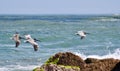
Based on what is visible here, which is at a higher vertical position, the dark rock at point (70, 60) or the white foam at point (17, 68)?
the dark rock at point (70, 60)

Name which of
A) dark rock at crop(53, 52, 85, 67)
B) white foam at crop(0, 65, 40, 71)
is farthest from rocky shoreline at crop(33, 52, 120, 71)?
white foam at crop(0, 65, 40, 71)

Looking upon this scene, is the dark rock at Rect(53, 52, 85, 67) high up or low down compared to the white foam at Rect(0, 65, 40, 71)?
up

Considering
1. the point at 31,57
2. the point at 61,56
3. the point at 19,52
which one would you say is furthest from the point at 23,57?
the point at 61,56

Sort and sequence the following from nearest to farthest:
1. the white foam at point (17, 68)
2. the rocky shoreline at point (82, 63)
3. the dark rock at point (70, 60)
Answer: the rocky shoreline at point (82, 63)
the dark rock at point (70, 60)
the white foam at point (17, 68)

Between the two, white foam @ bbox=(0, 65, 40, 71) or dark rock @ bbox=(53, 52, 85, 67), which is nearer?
dark rock @ bbox=(53, 52, 85, 67)

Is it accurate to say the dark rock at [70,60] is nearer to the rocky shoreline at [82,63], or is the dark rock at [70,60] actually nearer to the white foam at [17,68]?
the rocky shoreline at [82,63]

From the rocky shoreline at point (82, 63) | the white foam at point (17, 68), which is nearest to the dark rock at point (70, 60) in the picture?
the rocky shoreline at point (82, 63)

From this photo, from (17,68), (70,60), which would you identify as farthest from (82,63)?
(17,68)

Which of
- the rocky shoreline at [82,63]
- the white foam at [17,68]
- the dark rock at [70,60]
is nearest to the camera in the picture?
the rocky shoreline at [82,63]

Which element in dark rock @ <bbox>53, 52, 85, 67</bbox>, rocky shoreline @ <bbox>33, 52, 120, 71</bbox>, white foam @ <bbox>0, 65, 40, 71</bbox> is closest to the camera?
rocky shoreline @ <bbox>33, 52, 120, 71</bbox>

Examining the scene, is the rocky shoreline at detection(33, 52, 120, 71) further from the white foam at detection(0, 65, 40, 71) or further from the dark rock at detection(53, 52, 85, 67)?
the white foam at detection(0, 65, 40, 71)

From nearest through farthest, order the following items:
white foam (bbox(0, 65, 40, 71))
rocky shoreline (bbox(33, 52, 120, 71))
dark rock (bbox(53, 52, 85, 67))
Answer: rocky shoreline (bbox(33, 52, 120, 71)) < dark rock (bbox(53, 52, 85, 67)) < white foam (bbox(0, 65, 40, 71))

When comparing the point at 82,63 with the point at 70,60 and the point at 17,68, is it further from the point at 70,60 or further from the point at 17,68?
the point at 17,68

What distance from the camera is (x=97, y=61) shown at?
38.7ft
